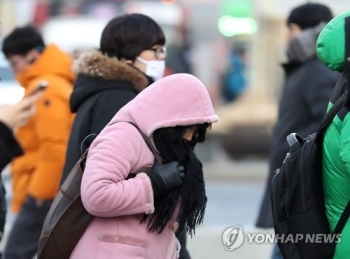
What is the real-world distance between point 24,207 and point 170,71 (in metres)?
9.44

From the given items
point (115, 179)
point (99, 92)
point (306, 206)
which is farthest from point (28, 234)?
point (306, 206)

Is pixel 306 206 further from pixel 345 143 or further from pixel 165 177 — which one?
pixel 165 177

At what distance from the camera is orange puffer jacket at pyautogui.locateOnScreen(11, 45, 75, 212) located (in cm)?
590

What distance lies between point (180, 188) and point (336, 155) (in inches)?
A: 24.8

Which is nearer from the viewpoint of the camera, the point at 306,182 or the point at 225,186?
the point at 306,182

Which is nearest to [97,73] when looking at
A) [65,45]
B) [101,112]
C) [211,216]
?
[101,112]

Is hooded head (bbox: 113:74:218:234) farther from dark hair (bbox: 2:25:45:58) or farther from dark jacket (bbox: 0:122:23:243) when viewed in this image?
dark hair (bbox: 2:25:45:58)

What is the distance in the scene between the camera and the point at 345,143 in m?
3.61

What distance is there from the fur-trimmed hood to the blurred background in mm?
8135

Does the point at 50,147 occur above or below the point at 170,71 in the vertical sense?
above

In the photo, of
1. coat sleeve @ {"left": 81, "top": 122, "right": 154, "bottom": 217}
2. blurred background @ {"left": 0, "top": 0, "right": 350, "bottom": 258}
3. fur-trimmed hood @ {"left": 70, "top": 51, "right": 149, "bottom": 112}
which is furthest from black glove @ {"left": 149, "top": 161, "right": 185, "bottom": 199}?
blurred background @ {"left": 0, "top": 0, "right": 350, "bottom": 258}

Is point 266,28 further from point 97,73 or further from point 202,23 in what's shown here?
point 97,73

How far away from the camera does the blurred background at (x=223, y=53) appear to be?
15.7 m

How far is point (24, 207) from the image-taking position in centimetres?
611
